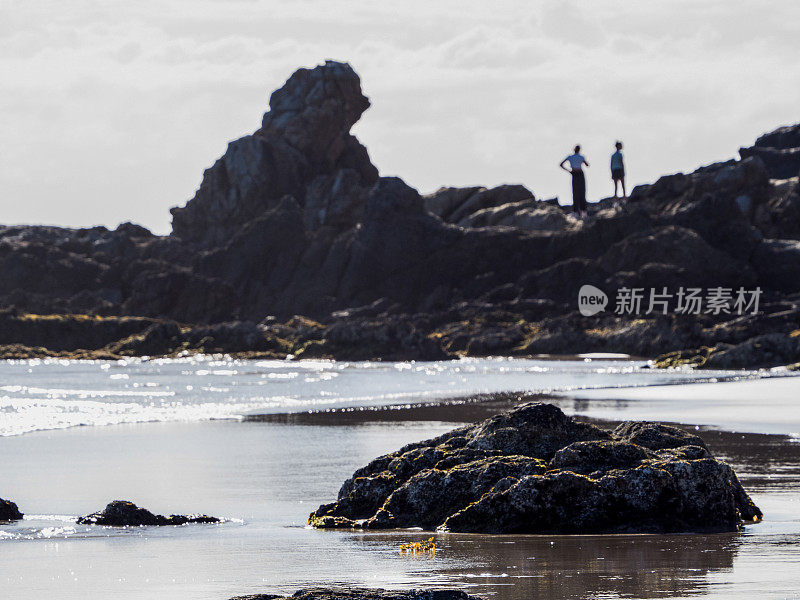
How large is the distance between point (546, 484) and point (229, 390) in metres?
42.7

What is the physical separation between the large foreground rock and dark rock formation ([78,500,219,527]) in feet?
6.49

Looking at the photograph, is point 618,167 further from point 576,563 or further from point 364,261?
point 364,261

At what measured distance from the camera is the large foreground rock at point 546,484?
14.4 metres

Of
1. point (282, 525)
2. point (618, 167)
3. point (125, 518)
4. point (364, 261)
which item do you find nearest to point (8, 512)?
point (125, 518)

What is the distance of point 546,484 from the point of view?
14477 millimetres

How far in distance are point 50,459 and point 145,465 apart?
236 cm

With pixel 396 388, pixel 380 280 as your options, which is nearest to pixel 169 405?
pixel 396 388

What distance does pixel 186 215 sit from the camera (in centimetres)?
18950

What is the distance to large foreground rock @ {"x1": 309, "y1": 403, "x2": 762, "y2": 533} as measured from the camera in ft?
47.1

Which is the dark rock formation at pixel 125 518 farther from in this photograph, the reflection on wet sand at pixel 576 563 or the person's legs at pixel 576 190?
the person's legs at pixel 576 190

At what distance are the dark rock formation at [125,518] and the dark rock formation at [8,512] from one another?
965 mm

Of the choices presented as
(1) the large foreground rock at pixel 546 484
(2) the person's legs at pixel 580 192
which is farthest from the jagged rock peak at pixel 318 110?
(1) the large foreground rock at pixel 546 484

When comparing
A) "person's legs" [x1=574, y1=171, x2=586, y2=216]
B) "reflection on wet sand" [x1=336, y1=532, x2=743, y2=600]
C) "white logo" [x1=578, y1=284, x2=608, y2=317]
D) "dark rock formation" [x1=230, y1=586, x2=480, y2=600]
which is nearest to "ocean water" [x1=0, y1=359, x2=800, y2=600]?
"reflection on wet sand" [x1=336, y1=532, x2=743, y2=600]

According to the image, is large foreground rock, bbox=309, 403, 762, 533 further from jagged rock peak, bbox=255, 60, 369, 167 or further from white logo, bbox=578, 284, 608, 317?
jagged rock peak, bbox=255, 60, 369, 167
